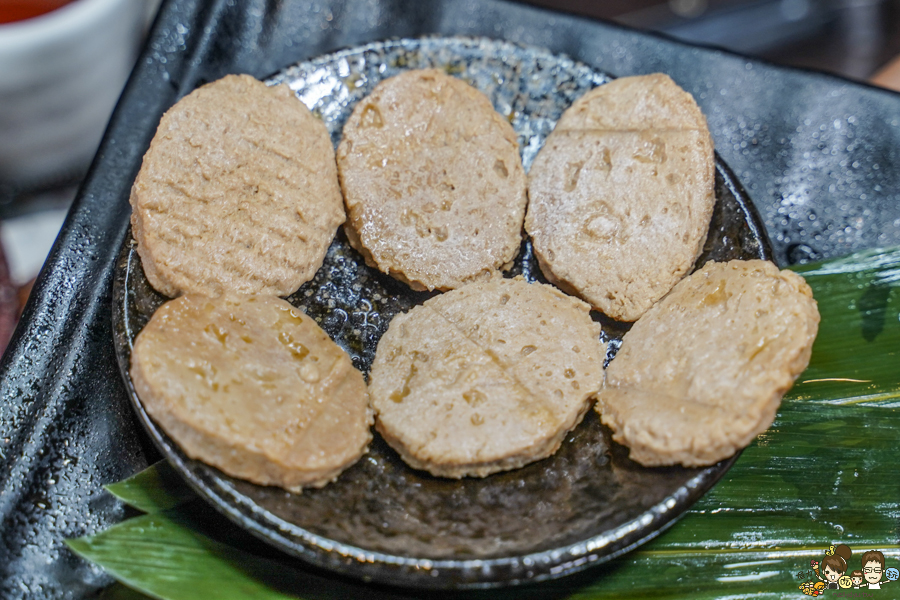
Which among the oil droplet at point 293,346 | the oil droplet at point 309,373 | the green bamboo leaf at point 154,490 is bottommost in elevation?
the green bamboo leaf at point 154,490

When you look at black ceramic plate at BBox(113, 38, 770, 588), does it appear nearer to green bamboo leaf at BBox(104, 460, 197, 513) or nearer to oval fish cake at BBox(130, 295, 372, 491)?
oval fish cake at BBox(130, 295, 372, 491)

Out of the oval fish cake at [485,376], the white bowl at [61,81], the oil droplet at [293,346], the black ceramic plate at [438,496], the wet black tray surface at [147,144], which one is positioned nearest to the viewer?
the black ceramic plate at [438,496]

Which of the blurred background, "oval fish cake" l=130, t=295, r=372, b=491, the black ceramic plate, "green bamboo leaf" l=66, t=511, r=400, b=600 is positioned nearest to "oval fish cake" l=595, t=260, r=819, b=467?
the black ceramic plate

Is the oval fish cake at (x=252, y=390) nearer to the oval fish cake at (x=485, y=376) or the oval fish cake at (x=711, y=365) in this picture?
the oval fish cake at (x=485, y=376)

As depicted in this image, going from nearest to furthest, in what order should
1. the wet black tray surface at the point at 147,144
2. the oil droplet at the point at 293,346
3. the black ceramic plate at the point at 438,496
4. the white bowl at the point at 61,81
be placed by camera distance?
the black ceramic plate at the point at 438,496, the oil droplet at the point at 293,346, the wet black tray surface at the point at 147,144, the white bowl at the point at 61,81

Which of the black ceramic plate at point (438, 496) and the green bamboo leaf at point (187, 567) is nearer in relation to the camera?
the black ceramic plate at point (438, 496)

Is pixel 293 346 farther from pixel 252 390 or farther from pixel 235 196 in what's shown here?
pixel 235 196

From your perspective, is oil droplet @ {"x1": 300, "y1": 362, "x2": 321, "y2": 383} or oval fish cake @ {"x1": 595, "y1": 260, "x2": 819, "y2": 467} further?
oil droplet @ {"x1": 300, "y1": 362, "x2": 321, "y2": 383}

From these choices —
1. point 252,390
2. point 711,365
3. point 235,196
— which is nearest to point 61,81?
point 235,196

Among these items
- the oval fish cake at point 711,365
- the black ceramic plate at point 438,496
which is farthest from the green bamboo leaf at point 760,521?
the oval fish cake at point 711,365
